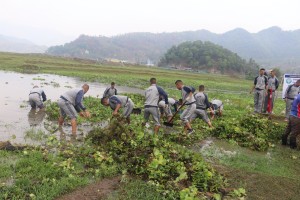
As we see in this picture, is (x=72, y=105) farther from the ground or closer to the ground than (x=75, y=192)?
farther from the ground

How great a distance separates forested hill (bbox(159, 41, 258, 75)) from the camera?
4956 inches

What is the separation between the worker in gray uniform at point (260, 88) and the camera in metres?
16.1

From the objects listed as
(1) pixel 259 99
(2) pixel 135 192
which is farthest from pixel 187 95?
(1) pixel 259 99

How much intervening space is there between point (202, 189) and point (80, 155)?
3.45 m

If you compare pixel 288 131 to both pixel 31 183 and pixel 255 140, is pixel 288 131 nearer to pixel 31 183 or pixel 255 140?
pixel 255 140

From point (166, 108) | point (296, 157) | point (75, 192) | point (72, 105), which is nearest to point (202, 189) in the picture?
→ point (75, 192)

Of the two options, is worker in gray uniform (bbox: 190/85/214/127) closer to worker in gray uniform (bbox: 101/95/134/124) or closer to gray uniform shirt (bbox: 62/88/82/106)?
worker in gray uniform (bbox: 101/95/134/124)

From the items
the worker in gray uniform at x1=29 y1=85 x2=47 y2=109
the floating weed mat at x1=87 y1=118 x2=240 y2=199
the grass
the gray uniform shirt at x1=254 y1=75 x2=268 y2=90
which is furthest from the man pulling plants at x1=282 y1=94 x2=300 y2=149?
the worker in gray uniform at x1=29 y1=85 x2=47 y2=109

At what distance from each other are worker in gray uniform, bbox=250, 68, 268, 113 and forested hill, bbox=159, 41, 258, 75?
110 metres

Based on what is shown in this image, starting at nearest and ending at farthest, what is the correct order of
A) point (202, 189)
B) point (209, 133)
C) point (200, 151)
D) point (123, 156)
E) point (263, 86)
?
point (202, 189)
point (123, 156)
point (200, 151)
point (209, 133)
point (263, 86)

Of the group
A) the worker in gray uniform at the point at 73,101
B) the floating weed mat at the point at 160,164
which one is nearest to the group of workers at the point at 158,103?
the worker in gray uniform at the point at 73,101

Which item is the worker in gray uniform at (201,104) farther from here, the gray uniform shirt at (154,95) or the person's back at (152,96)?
the person's back at (152,96)

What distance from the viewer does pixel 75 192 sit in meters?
6.68

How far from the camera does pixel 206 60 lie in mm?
127500
